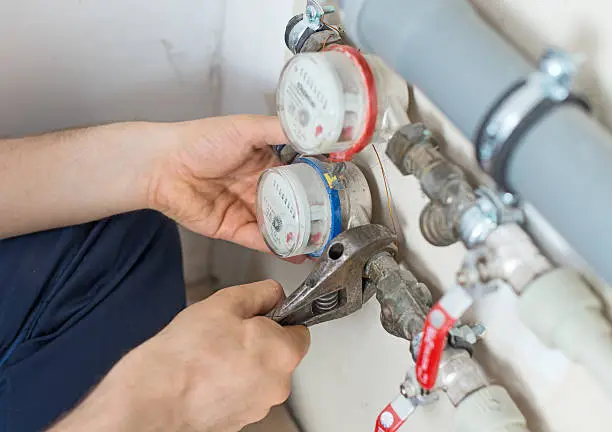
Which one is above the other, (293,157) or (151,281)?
(293,157)

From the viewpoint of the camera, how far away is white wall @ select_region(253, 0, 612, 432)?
30 cm

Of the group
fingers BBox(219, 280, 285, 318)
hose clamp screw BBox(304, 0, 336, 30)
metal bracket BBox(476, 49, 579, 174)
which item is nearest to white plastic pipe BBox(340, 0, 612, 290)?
metal bracket BBox(476, 49, 579, 174)

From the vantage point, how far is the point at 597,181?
257 millimetres

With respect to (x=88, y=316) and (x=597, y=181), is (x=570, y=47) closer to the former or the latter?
(x=597, y=181)

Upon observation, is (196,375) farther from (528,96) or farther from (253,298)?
(528,96)

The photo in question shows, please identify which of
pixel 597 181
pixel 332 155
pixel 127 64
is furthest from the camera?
pixel 127 64

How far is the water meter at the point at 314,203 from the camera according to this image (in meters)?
0.46

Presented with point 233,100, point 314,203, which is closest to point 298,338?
point 314,203

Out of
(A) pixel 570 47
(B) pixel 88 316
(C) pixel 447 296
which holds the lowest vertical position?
(B) pixel 88 316

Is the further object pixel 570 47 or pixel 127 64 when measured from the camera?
pixel 127 64

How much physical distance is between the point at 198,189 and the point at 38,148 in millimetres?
157

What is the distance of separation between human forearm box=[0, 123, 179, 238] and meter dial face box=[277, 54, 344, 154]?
0.22 meters

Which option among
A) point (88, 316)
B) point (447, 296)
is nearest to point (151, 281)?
point (88, 316)

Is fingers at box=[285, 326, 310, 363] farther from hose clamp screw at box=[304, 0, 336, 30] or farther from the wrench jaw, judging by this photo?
hose clamp screw at box=[304, 0, 336, 30]
